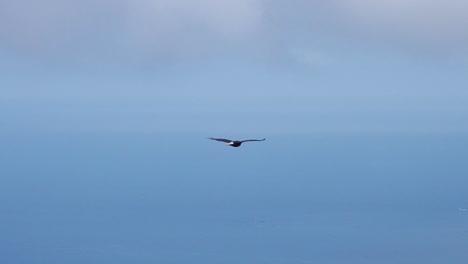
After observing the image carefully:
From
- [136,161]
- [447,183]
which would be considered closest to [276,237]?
[447,183]

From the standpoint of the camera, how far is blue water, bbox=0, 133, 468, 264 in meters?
29.8

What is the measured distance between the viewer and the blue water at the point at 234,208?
29.8 metres

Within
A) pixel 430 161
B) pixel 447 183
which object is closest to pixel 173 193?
pixel 447 183

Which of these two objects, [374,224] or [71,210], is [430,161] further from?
[71,210]

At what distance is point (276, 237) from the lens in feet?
106

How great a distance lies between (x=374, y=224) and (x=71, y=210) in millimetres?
13210

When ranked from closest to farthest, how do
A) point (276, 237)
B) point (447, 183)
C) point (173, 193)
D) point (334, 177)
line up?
point (276, 237) < point (173, 193) < point (447, 183) < point (334, 177)

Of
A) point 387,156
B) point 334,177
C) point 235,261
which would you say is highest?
point 387,156

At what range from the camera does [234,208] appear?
38312 mm

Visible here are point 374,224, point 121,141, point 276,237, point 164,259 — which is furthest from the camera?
point 121,141

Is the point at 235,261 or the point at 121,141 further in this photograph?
the point at 121,141

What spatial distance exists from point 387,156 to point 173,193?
87.7 ft

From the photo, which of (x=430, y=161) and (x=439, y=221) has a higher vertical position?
(x=430, y=161)

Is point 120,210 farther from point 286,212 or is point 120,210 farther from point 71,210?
point 286,212
